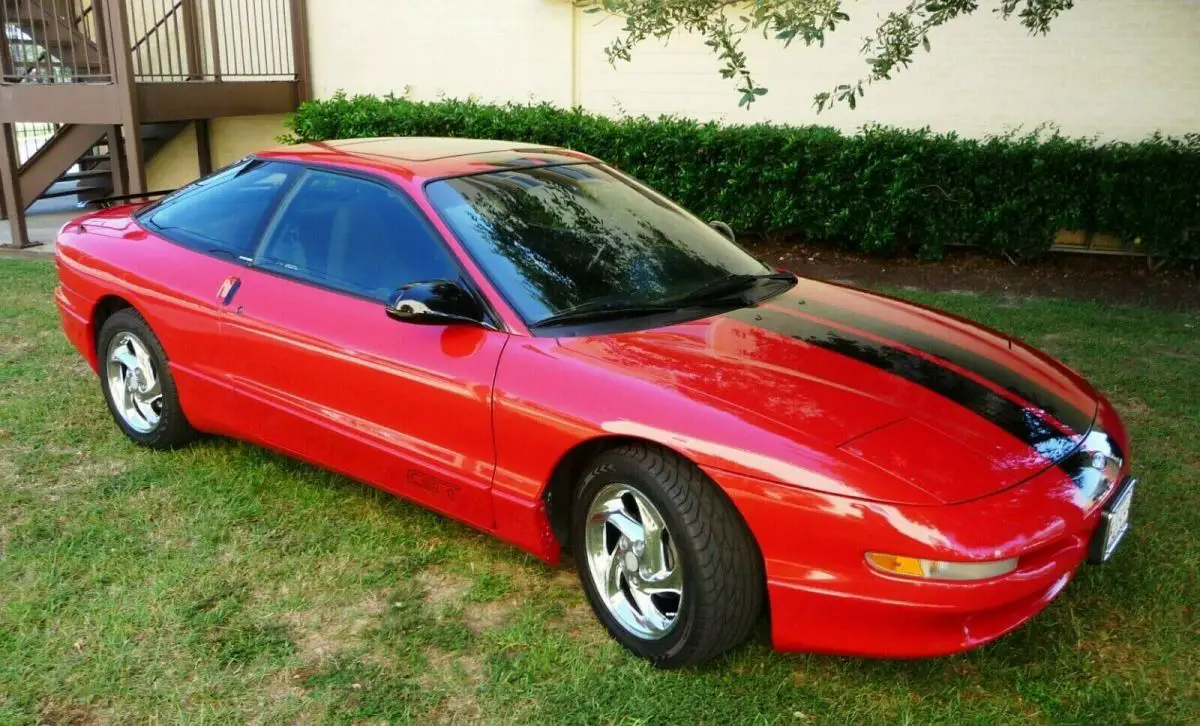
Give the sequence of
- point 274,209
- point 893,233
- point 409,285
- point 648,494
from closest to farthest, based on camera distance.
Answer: point 648,494
point 409,285
point 274,209
point 893,233

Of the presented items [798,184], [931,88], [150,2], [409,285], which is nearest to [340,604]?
[409,285]

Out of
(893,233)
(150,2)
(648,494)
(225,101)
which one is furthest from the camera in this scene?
(150,2)

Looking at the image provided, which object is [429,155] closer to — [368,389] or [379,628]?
[368,389]

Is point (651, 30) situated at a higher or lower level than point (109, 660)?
higher

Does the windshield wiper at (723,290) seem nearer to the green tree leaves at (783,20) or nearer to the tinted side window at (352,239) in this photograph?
the green tree leaves at (783,20)

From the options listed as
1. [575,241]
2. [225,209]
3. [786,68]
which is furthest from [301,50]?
[575,241]

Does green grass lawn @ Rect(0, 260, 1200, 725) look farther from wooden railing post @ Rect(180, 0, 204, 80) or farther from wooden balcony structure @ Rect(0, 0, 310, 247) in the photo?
wooden railing post @ Rect(180, 0, 204, 80)

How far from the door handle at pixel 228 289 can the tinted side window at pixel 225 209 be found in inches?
4.2

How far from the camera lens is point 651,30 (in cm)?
434

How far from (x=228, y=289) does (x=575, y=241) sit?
1451 millimetres

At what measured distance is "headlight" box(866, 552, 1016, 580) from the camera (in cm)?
253

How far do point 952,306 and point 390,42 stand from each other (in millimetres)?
6696

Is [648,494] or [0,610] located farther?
[0,610]

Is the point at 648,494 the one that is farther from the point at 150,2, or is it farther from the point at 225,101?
the point at 150,2
